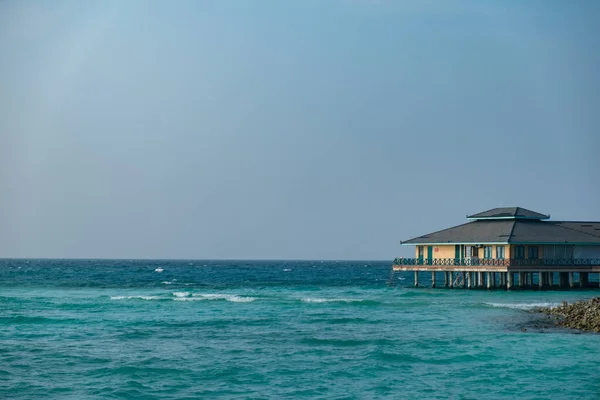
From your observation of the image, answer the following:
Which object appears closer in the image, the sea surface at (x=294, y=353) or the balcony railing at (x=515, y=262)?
the sea surface at (x=294, y=353)

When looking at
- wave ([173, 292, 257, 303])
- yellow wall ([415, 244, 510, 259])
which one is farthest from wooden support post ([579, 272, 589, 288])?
wave ([173, 292, 257, 303])

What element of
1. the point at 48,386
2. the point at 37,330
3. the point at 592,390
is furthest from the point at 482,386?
the point at 37,330

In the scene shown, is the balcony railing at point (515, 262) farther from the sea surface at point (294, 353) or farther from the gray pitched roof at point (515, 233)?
the sea surface at point (294, 353)

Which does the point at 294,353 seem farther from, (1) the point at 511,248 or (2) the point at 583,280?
(2) the point at 583,280

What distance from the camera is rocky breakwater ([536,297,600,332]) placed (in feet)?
119

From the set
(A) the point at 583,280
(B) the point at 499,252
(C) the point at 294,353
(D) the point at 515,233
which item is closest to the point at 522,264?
(B) the point at 499,252

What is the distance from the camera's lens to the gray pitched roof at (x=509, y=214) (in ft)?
212

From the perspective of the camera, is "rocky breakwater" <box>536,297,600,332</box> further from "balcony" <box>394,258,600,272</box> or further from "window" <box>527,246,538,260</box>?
"window" <box>527,246,538,260</box>

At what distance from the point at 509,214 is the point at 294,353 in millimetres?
39093

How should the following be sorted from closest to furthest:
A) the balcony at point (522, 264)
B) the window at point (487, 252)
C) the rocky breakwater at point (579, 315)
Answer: the rocky breakwater at point (579, 315), the balcony at point (522, 264), the window at point (487, 252)

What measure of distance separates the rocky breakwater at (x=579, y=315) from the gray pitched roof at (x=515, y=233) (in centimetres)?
1701

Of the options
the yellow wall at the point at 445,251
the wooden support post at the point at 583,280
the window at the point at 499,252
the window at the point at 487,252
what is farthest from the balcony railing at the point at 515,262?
the wooden support post at the point at 583,280

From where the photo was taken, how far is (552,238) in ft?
199

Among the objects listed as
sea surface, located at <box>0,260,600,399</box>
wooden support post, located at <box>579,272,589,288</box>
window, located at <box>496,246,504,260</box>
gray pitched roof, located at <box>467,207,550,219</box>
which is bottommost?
sea surface, located at <box>0,260,600,399</box>
